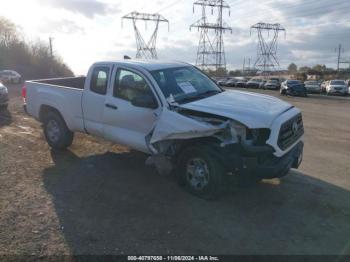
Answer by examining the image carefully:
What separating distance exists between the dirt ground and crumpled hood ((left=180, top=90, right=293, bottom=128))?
120 cm

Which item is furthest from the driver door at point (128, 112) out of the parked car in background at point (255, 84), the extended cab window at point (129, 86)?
the parked car in background at point (255, 84)

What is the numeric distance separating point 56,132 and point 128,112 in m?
2.46

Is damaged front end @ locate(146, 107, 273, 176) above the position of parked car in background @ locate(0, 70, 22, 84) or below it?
above

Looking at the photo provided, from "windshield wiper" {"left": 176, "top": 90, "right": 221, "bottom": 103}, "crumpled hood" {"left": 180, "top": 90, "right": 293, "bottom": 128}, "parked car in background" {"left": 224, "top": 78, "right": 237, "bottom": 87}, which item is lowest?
"parked car in background" {"left": 224, "top": 78, "right": 237, "bottom": 87}

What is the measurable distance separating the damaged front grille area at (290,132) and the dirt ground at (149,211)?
2.64 ft

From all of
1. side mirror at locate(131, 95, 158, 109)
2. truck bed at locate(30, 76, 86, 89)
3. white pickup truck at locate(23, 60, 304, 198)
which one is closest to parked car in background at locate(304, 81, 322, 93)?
truck bed at locate(30, 76, 86, 89)

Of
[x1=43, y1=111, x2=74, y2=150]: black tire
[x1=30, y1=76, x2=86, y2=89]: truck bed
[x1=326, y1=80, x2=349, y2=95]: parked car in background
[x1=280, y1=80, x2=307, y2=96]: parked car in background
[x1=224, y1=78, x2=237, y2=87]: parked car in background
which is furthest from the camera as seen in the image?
[x1=224, y1=78, x2=237, y2=87]: parked car in background

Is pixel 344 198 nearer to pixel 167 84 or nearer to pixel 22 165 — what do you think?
pixel 167 84

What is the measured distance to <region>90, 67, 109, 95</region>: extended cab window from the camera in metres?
6.72

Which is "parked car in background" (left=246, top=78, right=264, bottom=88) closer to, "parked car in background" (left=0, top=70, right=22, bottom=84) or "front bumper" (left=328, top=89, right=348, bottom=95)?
"front bumper" (left=328, top=89, right=348, bottom=95)

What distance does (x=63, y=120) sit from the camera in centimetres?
777

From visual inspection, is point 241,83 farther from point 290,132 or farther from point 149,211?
point 149,211

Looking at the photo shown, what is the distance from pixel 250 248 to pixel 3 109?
1263cm

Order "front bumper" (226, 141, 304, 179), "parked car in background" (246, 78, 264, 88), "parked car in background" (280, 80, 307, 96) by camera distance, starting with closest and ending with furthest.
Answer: "front bumper" (226, 141, 304, 179) < "parked car in background" (280, 80, 307, 96) < "parked car in background" (246, 78, 264, 88)
